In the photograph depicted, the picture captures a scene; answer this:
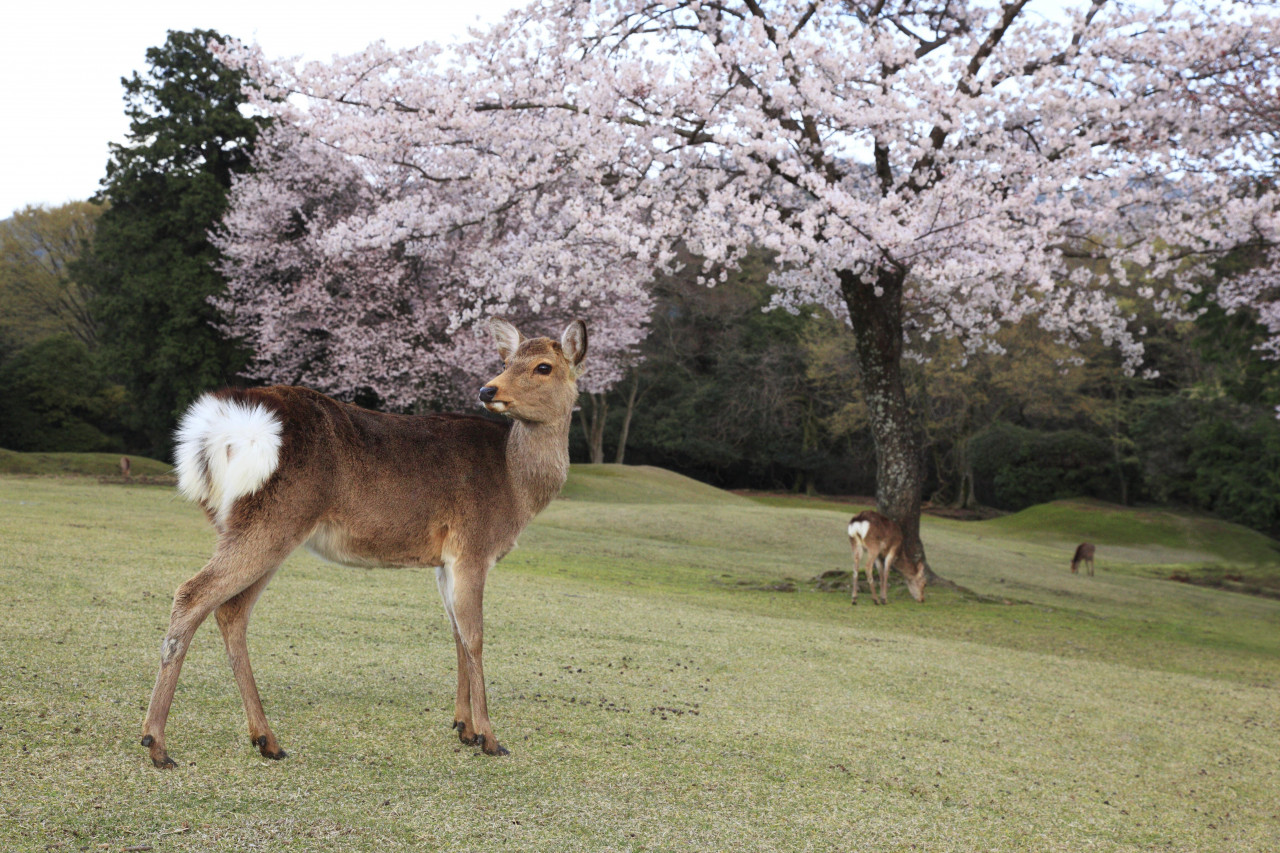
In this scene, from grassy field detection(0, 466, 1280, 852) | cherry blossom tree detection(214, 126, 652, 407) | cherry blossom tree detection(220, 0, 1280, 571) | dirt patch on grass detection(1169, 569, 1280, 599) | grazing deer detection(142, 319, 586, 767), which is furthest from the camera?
cherry blossom tree detection(214, 126, 652, 407)

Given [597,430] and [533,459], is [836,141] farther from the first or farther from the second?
[597,430]

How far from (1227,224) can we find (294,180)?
2272 cm

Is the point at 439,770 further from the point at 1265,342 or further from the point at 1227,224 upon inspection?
the point at 1265,342

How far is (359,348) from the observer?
88.1ft

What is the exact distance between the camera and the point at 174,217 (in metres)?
28.4

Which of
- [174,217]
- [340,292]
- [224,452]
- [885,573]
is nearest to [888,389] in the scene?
[885,573]

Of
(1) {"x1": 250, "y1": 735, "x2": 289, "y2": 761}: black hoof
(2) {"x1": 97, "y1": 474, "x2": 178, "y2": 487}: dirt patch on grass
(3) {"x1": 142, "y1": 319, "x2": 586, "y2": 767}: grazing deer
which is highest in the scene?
(3) {"x1": 142, "y1": 319, "x2": 586, "y2": 767}: grazing deer

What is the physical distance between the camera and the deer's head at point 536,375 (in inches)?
171

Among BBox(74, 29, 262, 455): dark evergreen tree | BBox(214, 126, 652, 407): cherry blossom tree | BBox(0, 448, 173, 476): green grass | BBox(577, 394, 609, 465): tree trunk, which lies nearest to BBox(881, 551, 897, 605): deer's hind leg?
BBox(214, 126, 652, 407): cherry blossom tree

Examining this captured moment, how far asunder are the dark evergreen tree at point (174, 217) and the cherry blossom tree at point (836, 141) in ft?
51.7

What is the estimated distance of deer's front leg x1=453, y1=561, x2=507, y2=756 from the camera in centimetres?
419

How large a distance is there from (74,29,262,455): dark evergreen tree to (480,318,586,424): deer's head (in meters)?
26.3

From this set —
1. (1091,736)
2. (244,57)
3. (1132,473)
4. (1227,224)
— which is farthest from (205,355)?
(1132,473)

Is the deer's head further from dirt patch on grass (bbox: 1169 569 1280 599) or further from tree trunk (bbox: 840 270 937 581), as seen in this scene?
dirt patch on grass (bbox: 1169 569 1280 599)
